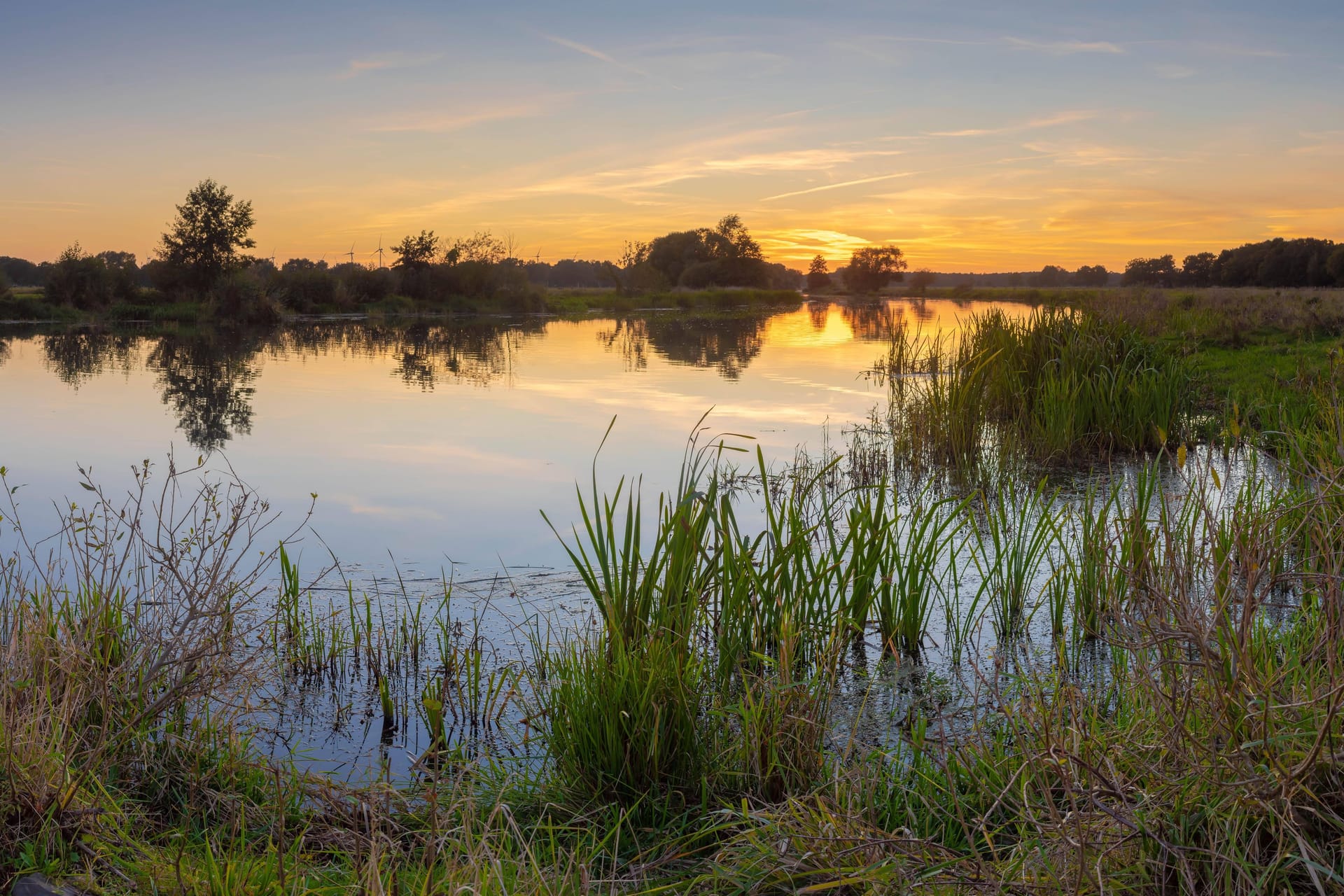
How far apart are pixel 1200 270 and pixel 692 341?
47711 mm

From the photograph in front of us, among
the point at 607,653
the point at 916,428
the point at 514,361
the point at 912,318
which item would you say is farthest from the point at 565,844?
the point at 912,318

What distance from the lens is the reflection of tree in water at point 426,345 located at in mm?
21750

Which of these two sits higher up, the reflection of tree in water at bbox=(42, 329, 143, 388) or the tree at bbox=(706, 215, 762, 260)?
the tree at bbox=(706, 215, 762, 260)

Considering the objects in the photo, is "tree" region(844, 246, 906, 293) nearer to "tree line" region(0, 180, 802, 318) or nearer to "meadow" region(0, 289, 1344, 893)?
→ "tree line" region(0, 180, 802, 318)

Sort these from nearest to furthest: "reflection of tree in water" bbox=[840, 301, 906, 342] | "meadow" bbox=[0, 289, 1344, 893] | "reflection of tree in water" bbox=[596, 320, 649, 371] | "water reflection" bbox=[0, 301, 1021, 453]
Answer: "meadow" bbox=[0, 289, 1344, 893]
"water reflection" bbox=[0, 301, 1021, 453]
"reflection of tree in water" bbox=[596, 320, 649, 371]
"reflection of tree in water" bbox=[840, 301, 906, 342]

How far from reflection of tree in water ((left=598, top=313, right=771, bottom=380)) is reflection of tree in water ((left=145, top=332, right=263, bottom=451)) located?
892cm

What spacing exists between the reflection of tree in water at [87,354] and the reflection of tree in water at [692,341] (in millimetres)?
11864

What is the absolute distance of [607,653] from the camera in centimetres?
328

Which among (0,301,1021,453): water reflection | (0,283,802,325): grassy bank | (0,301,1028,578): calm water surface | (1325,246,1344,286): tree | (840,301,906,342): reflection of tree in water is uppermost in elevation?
(1325,246,1344,286): tree

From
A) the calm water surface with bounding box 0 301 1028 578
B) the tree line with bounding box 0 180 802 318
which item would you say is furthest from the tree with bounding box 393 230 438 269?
the calm water surface with bounding box 0 301 1028 578

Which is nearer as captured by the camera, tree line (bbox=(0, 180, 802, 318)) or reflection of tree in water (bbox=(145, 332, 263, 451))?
reflection of tree in water (bbox=(145, 332, 263, 451))

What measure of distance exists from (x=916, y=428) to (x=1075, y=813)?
8.48 metres

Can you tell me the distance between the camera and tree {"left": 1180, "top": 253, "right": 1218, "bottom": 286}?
61688 millimetres

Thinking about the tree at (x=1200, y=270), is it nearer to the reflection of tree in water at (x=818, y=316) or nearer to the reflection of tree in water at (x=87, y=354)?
the reflection of tree in water at (x=818, y=316)
